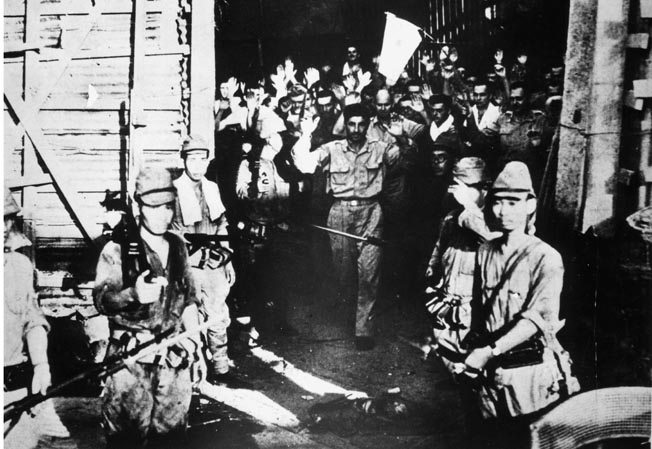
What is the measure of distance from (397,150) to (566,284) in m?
→ 1.38

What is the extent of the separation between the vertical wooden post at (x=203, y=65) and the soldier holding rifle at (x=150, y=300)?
44 cm

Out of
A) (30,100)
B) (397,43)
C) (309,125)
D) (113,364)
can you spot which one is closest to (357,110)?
(309,125)

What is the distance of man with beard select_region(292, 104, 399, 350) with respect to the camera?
144 inches

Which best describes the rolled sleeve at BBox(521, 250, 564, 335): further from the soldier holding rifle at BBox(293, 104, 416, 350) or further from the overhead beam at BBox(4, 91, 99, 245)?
the overhead beam at BBox(4, 91, 99, 245)

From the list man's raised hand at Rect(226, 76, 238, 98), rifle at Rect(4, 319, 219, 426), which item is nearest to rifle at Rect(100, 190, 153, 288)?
rifle at Rect(4, 319, 219, 426)

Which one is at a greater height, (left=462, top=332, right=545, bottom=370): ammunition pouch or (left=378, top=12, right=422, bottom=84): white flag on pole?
(left=378, top=12, right=422, bottom=84): white flag on pole

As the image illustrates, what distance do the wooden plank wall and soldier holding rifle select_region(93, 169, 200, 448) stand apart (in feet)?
0.88

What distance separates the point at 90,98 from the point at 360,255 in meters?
2.08

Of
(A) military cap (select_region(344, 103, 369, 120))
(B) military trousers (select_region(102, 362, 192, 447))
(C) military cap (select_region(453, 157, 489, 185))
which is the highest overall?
(A) military cap (select_region(344, 103, 369, 120))

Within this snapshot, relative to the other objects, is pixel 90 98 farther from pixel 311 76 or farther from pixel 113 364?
pixel 113 364

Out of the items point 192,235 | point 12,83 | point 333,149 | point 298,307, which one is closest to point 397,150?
point 333,149

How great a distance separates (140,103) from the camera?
369 centimetres

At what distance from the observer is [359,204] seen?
3664mm

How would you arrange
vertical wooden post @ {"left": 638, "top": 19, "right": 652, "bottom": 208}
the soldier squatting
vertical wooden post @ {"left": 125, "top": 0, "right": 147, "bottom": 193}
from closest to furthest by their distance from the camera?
vertical wooden post @ {"left": 638, "top": 19, "right": 652, "bottom": 208}
the soldier squatting
vertical wooden post @ {"left": 125, "top": 0, "right": 147, "bottom": 193}
